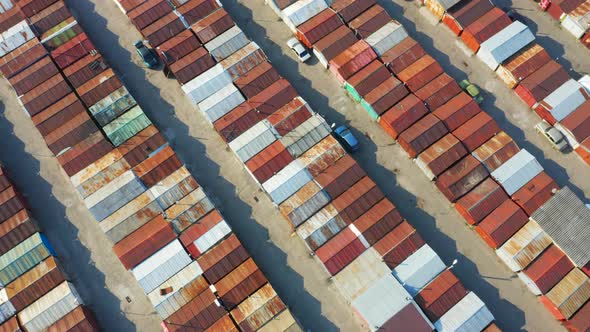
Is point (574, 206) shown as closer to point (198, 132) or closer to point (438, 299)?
point (438, 299)

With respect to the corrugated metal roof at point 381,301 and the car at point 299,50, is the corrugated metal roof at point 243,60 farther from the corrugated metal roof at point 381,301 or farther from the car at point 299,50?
the corrugated metal roof at point 381,301

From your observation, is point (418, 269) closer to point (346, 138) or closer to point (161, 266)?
point (346, 138)

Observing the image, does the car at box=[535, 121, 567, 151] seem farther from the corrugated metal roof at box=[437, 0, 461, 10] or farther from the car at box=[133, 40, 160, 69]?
the car at box=[133, 40, 160, 69]

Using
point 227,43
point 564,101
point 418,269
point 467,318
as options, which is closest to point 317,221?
point 418,269

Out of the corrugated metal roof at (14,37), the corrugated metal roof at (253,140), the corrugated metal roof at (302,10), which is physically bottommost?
the corrugated metal roof at (253,140)

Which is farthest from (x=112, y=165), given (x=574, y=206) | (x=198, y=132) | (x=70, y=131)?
(x=574, y=206)

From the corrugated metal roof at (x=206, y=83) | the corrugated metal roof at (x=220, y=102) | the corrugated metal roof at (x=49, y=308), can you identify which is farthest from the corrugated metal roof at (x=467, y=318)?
the corrugated metal roof at (x=49, y=308)
